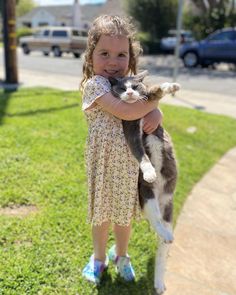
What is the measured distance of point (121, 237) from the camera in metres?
2.70

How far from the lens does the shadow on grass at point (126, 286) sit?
261 centimetres

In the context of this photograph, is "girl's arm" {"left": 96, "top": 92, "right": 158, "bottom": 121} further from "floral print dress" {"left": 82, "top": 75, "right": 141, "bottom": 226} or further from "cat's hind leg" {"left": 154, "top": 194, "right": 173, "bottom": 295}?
"cat's hind leg" {"left": 154, "top": 194, "right": 173, "bottom": 295}

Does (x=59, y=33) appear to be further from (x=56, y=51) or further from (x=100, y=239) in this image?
(x=100, y=239)

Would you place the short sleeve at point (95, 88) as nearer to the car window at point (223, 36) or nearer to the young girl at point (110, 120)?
the young girl at point (110, 120)

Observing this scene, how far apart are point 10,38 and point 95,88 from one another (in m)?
8.07

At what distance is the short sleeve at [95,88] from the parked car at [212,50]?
16495mm

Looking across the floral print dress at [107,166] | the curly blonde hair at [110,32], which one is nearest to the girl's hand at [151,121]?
the floral print dress at [107,166]

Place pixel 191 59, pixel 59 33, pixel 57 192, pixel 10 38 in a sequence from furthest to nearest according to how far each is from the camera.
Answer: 1. pixel 59 33
2. pixel 191 59
3. pixel 10 38
4. pixel 57 192

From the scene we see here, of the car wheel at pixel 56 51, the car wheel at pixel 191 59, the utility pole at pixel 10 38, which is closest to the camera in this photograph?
the utility pole at pixel 10 38

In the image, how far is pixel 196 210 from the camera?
3908mm

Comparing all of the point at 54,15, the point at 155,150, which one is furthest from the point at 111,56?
the point at 54,15

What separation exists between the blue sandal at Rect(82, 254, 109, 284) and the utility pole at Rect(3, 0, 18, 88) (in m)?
7.88

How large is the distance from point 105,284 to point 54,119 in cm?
370

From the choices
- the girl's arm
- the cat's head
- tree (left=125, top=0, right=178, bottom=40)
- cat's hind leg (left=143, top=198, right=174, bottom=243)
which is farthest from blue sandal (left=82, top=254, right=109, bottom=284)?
tree (left=125, top=0, right=178, bottom=40)
